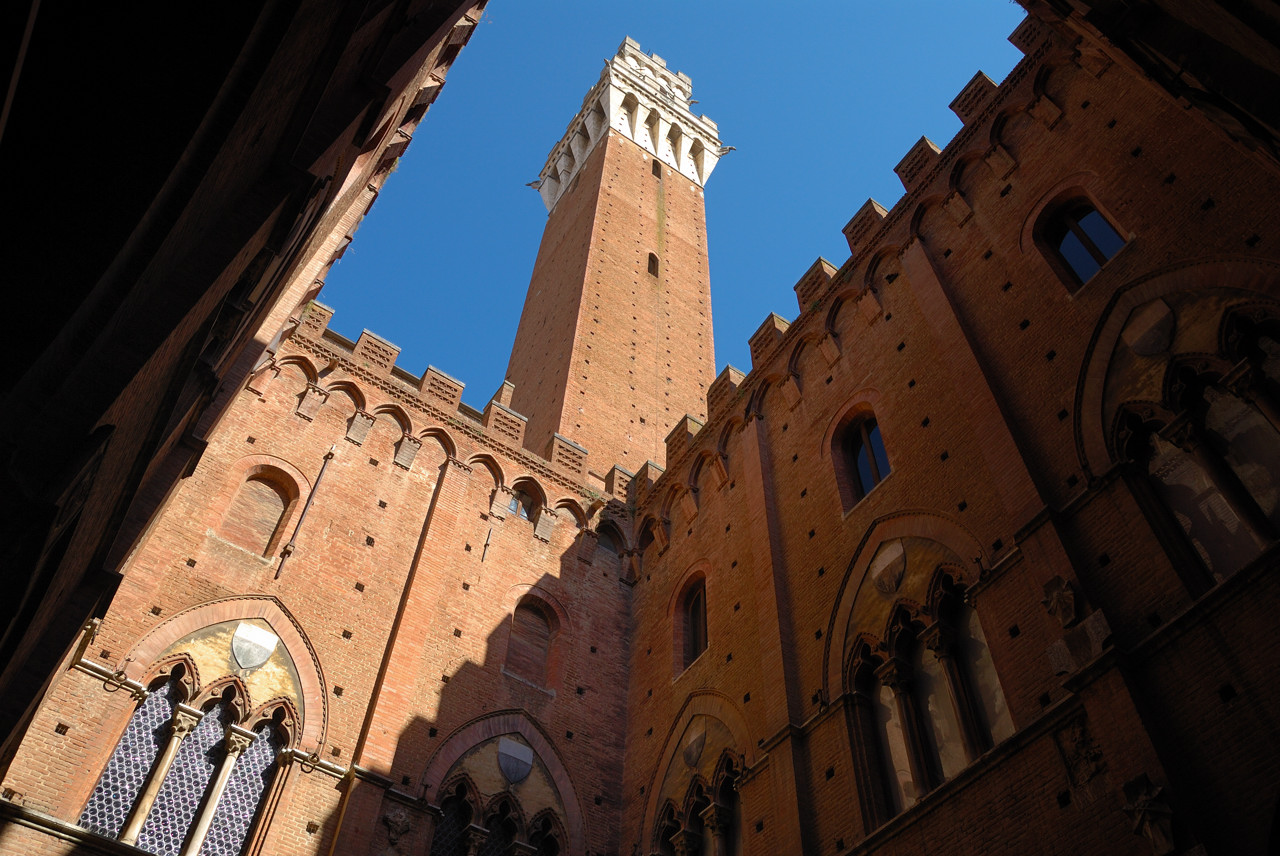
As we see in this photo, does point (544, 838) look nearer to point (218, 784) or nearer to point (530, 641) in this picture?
point (530, 641)

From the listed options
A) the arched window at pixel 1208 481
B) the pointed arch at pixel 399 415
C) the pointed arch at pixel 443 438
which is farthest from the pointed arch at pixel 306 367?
the arched window at pixel 1208 481

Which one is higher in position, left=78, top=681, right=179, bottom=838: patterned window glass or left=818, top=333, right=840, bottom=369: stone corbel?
left=818, top=333, right=840, bottom=369: stone corbel

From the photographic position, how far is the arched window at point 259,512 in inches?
484

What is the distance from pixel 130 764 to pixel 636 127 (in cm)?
2833

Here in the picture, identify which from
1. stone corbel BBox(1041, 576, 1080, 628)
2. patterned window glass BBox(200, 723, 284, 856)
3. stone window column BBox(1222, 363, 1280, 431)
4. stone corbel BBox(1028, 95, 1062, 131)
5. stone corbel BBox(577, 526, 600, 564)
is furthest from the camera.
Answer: stone corbel BBox(577, 526, 600, 564)

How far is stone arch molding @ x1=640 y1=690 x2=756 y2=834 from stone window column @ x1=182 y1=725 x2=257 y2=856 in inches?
195

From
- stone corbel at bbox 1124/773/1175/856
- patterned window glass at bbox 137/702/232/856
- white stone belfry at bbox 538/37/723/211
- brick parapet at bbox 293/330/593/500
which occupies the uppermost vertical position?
white stone belfry at bbox 538/37/723/211

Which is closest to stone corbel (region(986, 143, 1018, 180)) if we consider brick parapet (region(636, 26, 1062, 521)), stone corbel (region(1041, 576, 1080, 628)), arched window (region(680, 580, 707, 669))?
brick parapet (region(636, 26, 1062, 521))

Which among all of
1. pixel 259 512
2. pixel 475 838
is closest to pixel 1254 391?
pixel 475 838

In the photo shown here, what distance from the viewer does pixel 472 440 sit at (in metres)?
15.7

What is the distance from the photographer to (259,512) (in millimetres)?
12742

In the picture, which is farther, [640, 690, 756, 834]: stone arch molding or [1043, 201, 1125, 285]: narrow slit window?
[640, 690, 756, 834]: stone arch molding

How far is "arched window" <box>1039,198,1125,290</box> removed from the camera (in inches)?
373

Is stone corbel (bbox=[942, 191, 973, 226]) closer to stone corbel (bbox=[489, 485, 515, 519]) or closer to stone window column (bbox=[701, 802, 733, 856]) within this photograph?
stone window column (bbox=[701, 802, 733, 856])
